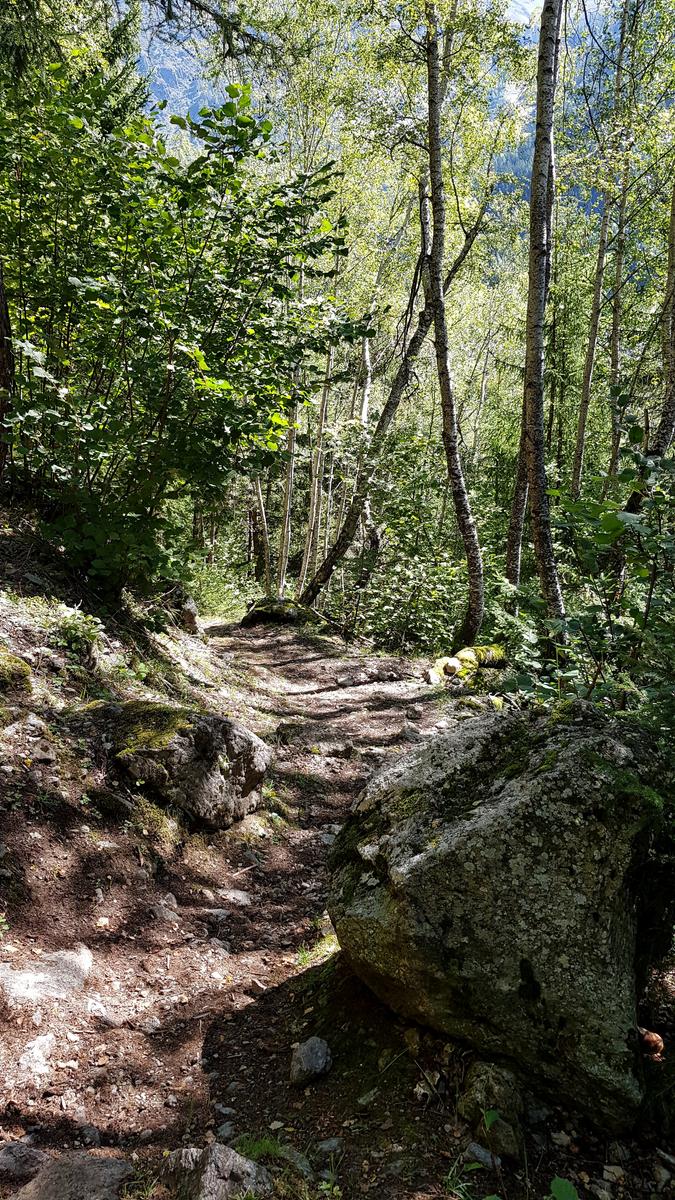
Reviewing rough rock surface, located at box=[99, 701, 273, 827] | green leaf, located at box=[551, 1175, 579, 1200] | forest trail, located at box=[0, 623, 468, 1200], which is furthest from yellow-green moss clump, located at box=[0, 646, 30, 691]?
green leaf, located at box=[551, 1175, 579, 1200]

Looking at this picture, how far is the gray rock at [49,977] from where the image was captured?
2773mm

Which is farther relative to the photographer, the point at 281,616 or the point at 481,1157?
the point at 281,616

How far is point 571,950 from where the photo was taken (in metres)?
2.30

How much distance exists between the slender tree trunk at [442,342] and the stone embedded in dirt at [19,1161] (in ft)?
29.9

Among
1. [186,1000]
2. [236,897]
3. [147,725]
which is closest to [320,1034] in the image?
[186,1000]

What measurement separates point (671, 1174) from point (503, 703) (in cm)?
601

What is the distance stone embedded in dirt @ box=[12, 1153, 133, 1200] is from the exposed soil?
0.26ft

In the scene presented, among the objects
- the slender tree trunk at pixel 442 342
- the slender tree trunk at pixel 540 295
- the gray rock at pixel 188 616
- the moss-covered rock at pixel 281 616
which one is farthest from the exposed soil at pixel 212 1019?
the moss-covered rock at pixel 281 616

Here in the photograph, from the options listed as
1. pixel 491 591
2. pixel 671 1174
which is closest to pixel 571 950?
pixel 671 1174

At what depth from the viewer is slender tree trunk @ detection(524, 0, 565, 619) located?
6.38 meters

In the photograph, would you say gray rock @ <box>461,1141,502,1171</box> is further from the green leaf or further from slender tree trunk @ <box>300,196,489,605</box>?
slender tree trunk @ <box>300,196,489,605</box>

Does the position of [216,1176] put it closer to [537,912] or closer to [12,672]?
[537,912]

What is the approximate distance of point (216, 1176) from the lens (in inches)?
75.5

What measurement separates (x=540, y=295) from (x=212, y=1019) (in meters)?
6.89
